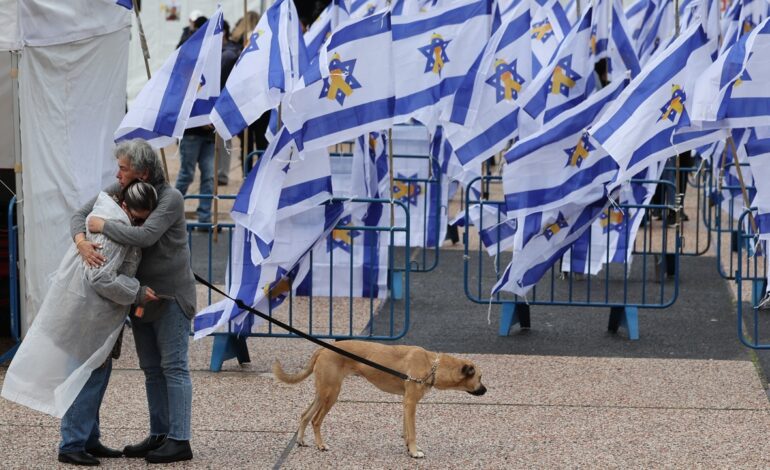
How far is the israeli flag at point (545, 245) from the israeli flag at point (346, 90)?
57.4 inches

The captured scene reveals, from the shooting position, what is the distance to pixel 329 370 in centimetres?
653

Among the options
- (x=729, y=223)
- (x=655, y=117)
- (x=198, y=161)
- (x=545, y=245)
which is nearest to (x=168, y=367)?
(x=545, y=245)

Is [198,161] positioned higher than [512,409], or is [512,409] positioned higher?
[198,161]

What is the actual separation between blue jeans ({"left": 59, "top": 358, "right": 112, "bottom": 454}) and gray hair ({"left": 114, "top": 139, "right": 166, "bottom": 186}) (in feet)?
3.18

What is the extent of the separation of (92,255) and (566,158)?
3839 mm

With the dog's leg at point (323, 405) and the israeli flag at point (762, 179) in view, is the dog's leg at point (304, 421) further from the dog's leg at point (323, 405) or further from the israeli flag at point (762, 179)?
the israeli flag at point (762, 179)

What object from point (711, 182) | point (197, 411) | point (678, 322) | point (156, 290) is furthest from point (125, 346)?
point (711, 182)

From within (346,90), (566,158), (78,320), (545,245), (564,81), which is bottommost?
(78,320)

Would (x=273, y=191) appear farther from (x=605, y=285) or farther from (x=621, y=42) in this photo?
(x=605, y=285)

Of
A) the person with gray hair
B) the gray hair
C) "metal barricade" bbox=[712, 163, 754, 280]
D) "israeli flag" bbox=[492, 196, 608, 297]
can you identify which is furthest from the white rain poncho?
"metal barricade" bbox=[712, 163, 754, 280]

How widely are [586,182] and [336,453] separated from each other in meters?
3.11

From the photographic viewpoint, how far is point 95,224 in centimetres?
613

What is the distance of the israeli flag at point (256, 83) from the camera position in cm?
790

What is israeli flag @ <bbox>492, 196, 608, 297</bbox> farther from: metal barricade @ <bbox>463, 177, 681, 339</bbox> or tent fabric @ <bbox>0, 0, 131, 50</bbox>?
tent fabric @ <bbox>0, 0, 131, 50</bbox>
